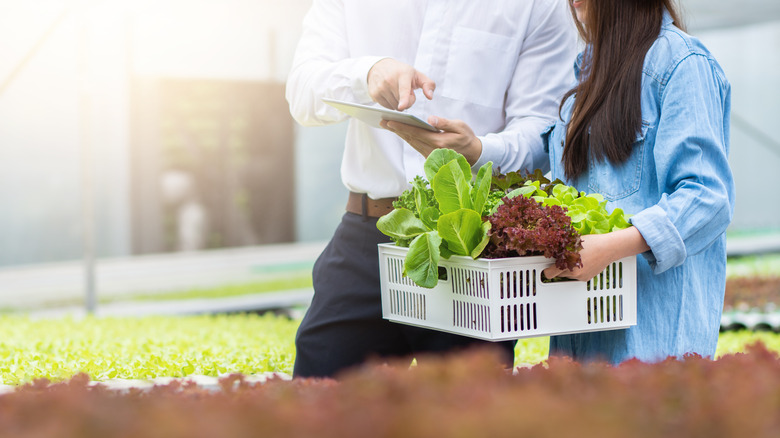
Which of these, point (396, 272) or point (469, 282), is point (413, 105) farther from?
point (469, 282)

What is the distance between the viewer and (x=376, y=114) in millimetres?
1851

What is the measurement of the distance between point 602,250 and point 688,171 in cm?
27

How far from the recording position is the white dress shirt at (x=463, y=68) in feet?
7.28

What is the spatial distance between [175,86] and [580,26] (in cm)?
624

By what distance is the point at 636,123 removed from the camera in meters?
1.74

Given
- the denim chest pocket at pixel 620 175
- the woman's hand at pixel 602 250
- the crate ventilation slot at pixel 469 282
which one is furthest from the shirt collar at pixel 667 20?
the crate ventilation slot at pixel 469 282

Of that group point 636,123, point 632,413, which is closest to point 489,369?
point 632,413

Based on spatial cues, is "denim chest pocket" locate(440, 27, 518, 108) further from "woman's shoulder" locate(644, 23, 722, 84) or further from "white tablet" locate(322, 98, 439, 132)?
"woman's shoulder" locate(644, 23, 722, 84)

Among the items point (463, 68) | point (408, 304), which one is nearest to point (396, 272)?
point (408, 304)

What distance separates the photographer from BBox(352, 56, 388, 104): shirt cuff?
2.03 meters

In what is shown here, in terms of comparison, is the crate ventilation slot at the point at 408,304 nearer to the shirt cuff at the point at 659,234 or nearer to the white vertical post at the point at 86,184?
the shirt cuff at the point at 659,234

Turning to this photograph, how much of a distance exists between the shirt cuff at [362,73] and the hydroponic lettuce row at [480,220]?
→ 0.40 metres

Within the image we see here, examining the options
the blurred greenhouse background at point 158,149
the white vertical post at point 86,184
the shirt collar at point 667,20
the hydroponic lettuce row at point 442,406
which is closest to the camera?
→ the hydroponic lettuce row at point 442,406

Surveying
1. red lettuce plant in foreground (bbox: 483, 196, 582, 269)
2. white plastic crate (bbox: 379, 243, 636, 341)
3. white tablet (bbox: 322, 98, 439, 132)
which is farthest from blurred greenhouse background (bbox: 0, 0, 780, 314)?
red lettuce plant in foreground (bbox: 483, 196, 582, 269)
